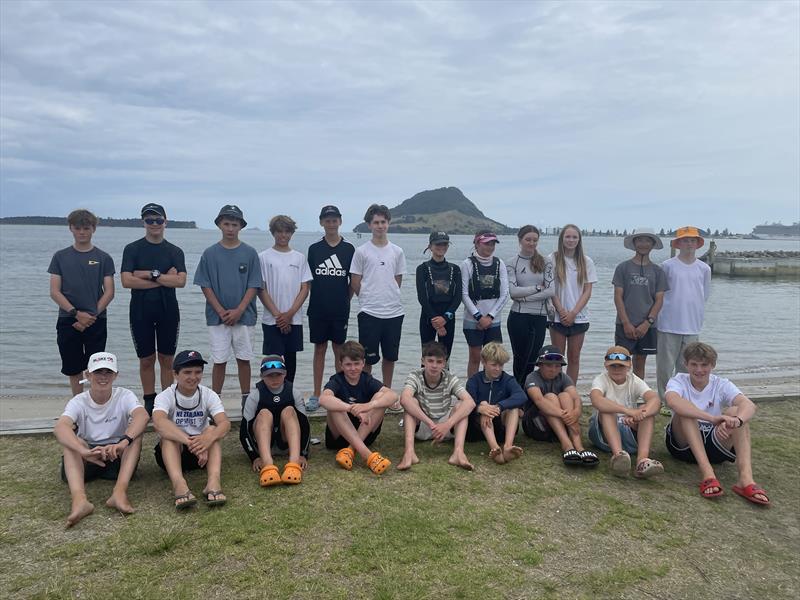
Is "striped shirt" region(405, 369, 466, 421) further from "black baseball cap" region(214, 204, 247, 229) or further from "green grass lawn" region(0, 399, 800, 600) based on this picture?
"black baseball cap" region(214, 204, 247, 229)

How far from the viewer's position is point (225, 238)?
19.9 feet

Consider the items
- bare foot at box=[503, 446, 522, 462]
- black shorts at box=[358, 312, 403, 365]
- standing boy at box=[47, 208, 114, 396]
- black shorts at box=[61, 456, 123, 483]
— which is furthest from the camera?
black shorts at box=[358, 312, 403, 365]

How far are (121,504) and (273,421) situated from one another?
1.38 meters

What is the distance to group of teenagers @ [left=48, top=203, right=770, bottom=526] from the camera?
4.57 m

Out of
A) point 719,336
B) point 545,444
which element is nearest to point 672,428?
point 545,444

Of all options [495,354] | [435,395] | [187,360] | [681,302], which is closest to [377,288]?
[435,395]

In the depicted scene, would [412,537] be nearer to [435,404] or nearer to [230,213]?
[435,404]

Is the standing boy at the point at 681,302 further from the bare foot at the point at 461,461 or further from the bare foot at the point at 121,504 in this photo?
the bare foot at the point at 121,504

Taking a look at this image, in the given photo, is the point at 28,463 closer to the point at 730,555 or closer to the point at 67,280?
the point at 67,280

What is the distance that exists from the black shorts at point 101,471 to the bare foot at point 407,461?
2.40 metres

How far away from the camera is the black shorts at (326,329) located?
645 centimetres

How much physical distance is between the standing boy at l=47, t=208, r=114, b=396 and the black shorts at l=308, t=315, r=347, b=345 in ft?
7.25

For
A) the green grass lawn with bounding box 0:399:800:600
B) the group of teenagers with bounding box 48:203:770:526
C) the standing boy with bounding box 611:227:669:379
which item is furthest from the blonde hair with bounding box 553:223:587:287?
the green grass lawn with bounding box 0:399:800:600

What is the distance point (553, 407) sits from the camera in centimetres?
539
